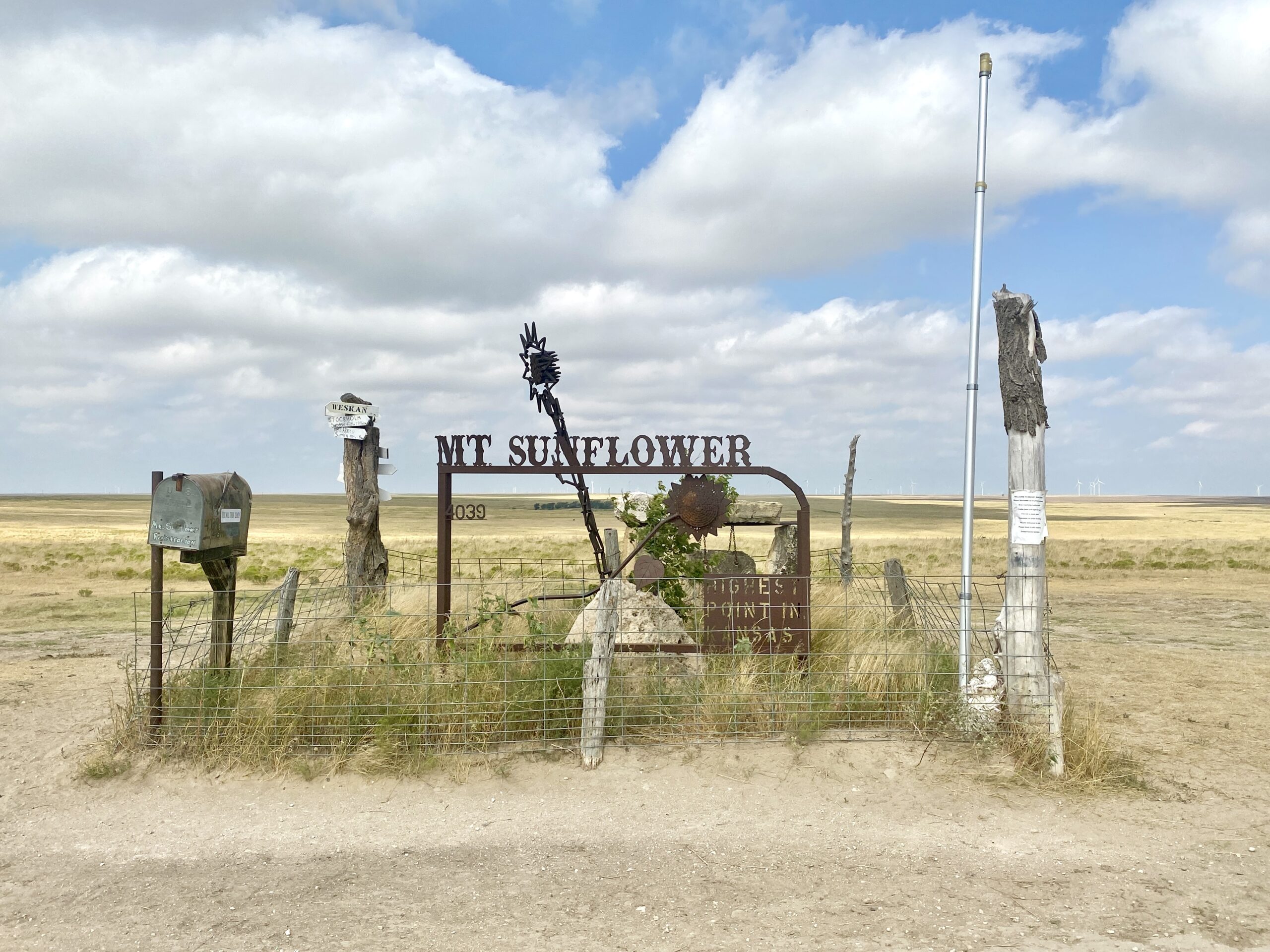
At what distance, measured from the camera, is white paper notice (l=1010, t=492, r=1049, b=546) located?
22.7 ft

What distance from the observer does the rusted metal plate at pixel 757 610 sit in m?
7.88

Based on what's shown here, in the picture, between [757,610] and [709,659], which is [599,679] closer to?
[709,659]

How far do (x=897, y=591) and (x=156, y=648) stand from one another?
8130mm

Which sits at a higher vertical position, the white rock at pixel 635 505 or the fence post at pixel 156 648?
the white rock at pixel 635 505

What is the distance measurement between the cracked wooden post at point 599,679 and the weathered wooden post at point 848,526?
23.1ft

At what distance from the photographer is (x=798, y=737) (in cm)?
684

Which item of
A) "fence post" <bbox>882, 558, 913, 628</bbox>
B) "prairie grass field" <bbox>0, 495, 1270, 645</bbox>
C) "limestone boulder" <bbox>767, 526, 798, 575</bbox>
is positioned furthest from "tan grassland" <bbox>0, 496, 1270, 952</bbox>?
"prairie grass field" <bbox>0, 495, 1270, 645</bbox>

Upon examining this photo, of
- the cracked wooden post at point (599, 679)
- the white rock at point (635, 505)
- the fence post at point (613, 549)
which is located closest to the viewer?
the cracked wooden post at point (599, 679)

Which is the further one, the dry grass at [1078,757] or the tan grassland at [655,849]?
the dry grass at [1078,757]

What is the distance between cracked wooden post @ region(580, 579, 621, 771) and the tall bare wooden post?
16.2 ft

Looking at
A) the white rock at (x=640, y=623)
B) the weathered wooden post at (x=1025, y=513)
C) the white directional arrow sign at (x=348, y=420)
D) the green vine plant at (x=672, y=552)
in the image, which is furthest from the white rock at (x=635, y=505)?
the weathered wooden post at (x=1025, y=513)

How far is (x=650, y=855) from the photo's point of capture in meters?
5.33

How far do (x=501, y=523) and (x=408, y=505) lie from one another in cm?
8075

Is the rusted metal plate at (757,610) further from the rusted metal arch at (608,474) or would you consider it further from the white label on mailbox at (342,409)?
the white label on mailbox at (342,409)
